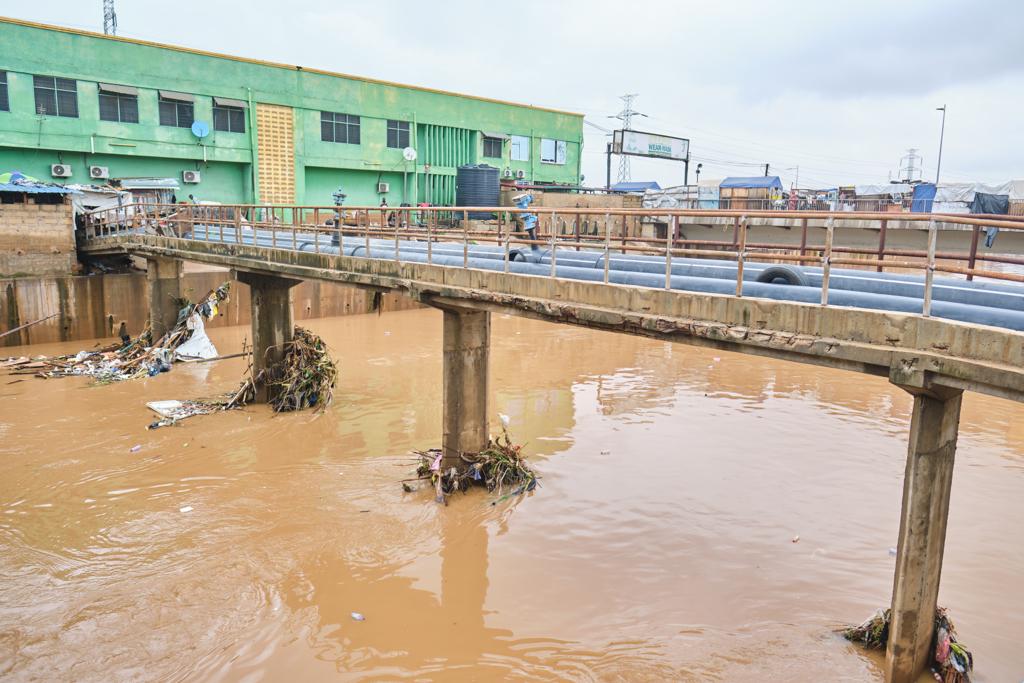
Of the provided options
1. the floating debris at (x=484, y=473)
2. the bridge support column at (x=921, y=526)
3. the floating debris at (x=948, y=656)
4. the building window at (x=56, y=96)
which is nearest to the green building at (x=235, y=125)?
the building window at (x=56, y=96)

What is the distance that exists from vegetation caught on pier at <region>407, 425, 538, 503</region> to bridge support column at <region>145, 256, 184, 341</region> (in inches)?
496

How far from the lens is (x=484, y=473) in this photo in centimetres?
1161

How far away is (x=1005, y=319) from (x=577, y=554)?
6.00 m

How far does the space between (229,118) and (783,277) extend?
31.0 metres

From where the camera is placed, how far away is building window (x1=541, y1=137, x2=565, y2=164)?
4456 cm

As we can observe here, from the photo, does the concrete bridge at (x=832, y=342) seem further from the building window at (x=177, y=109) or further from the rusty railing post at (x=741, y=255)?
the building window at (x=177, y=109)

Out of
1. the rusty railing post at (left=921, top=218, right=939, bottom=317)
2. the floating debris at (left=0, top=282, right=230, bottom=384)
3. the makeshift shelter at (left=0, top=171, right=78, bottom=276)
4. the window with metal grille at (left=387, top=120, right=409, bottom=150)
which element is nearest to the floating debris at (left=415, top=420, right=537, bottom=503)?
the rusty railing post at (left=921, top=218, right=939, bottom=317)

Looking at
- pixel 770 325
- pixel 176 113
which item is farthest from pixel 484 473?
pixel 176 113

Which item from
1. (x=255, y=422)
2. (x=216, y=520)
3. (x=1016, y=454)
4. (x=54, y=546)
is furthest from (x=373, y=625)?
(x=1016, y=454)

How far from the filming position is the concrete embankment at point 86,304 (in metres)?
21.3

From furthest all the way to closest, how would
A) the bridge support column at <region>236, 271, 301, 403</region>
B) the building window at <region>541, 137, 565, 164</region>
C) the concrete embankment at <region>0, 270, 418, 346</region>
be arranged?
the building window at <region>541, 137, 565, 164</region>
the concrete embankment at <region>0, 270, 418, 346</region>
the bridge support column at <region>236, 271, 301, 403</region>

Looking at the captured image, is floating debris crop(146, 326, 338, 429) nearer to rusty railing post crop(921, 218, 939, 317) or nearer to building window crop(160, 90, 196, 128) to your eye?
rusty railing post crop(921, 218, 939, 317)

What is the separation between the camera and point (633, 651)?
7664 mm

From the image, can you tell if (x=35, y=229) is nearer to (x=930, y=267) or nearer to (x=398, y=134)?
(x=398, y=134)
